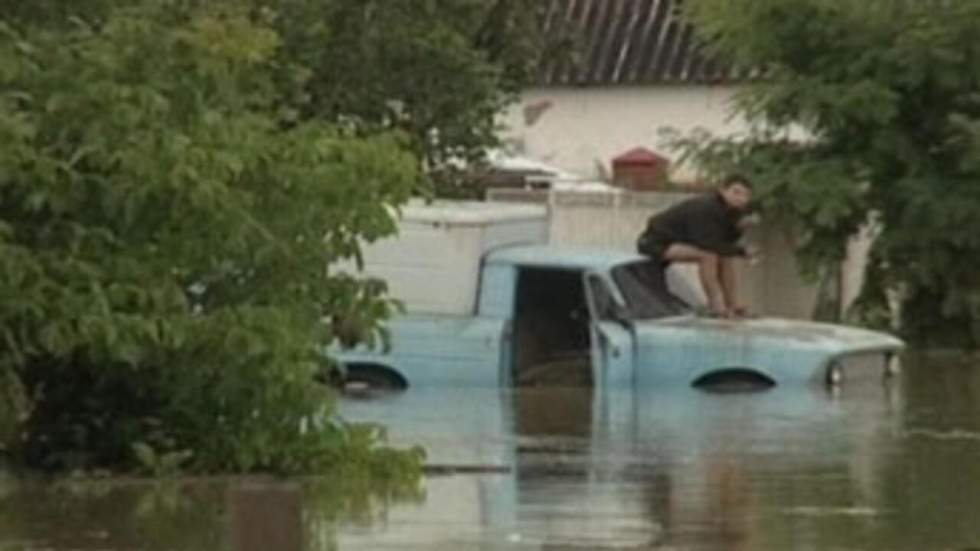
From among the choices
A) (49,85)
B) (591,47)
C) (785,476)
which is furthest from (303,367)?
(591,47)

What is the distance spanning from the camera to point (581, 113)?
47.6 meters

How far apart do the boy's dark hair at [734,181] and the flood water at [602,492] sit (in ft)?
17.8

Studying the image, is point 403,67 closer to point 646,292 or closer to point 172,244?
point 646,292

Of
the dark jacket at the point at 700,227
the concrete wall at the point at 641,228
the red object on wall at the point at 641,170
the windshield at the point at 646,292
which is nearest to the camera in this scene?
the windshield at the point at 646,292

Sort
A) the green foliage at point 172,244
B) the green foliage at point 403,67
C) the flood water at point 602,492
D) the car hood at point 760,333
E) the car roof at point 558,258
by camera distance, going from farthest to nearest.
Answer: the green foliage at point 403,67 → the car roof at point 558,258 → the car hood at point 760,333 → the green foliage at point 172,244 → the flood water at point 602,492

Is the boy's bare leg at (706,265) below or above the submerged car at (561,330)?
above

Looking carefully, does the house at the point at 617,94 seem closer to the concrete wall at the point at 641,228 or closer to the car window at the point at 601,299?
the concrete wall at the point at 641,228

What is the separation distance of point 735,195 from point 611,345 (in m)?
3.43

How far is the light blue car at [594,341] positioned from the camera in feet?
84.1

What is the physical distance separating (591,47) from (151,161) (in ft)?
101

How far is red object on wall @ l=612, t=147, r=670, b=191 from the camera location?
3981cm

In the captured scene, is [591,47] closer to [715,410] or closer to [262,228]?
[715,410]

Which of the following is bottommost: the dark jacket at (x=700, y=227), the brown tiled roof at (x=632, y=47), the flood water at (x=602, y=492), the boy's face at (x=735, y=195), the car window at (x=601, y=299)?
the flood water at (x=602, y=492)

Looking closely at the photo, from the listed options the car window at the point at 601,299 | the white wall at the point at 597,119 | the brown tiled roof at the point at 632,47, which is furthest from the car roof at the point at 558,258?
the white wall at the point at 597,119
